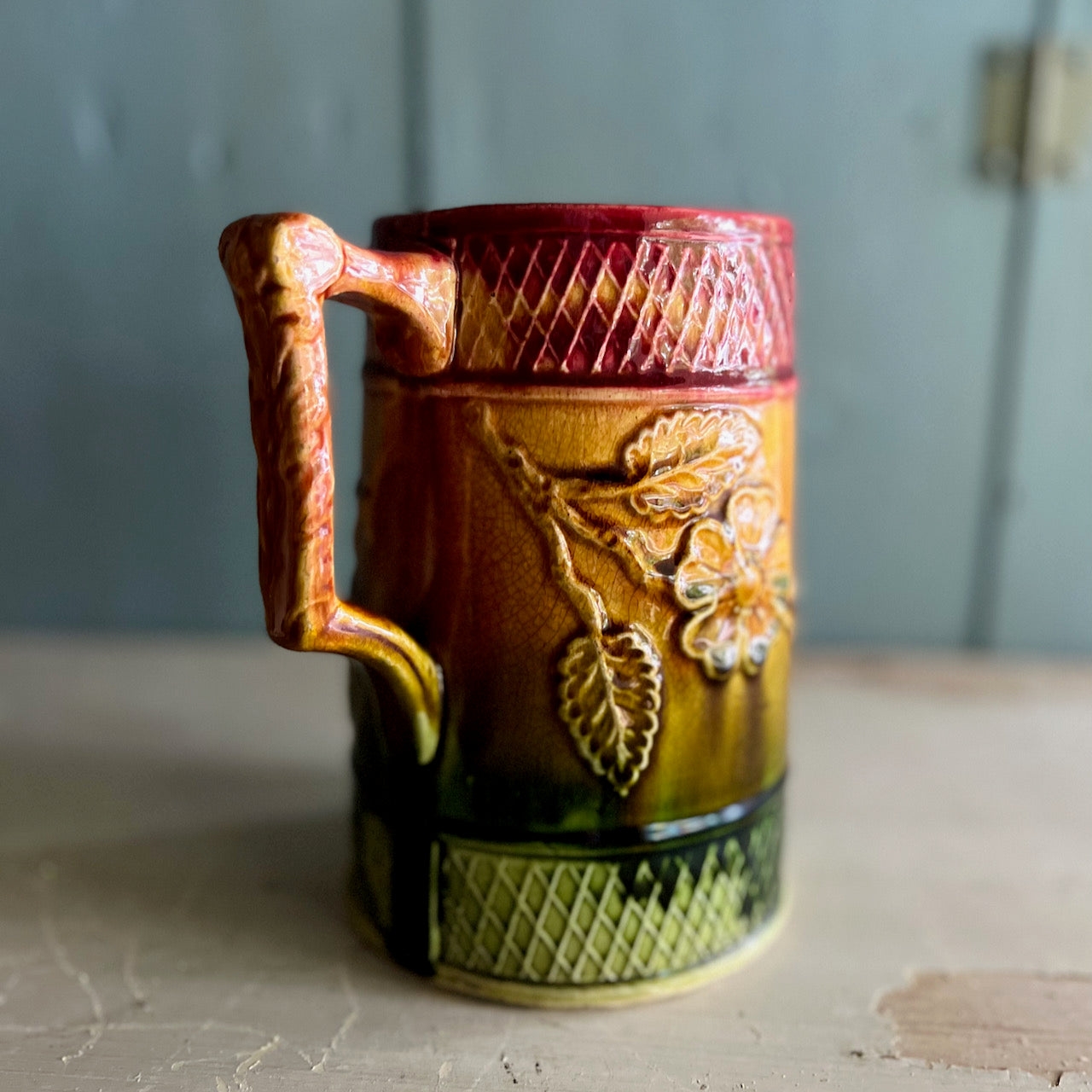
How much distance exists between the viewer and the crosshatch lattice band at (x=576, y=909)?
A: 0.54m

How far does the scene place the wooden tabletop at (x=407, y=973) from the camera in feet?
1.65

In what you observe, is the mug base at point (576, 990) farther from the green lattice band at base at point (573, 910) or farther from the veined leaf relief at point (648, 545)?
the veined leaf relief at point (648, 545)

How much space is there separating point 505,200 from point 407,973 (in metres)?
0.72

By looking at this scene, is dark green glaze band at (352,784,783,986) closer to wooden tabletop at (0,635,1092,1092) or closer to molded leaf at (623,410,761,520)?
wooden tabletop at (0,635,1092,1092)

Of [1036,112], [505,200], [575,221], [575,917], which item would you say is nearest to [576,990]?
[575,917]

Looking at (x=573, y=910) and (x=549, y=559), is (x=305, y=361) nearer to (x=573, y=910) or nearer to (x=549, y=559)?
(x=549, y=559)

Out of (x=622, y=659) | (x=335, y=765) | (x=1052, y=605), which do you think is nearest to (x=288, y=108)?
(x=335, y=765)

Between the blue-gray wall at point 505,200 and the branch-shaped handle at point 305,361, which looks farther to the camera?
the blue-gray wall at point 505,200

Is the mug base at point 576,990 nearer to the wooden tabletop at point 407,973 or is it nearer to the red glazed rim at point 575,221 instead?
the wooden tabletop at point 407,973

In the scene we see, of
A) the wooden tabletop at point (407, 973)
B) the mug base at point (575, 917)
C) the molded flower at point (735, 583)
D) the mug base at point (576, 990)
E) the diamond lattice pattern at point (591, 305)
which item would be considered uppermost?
the diamond lattice pattern at point (591, 305)

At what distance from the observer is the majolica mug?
0.48 metres

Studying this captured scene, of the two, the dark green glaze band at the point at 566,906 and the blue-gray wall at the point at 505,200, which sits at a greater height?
the blue-gray wall at the point at 505,200

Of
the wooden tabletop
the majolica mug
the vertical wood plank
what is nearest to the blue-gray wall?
the vertical wood plank

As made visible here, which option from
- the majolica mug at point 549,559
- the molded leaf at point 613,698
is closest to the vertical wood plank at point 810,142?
the majolica mug at point 549,559
